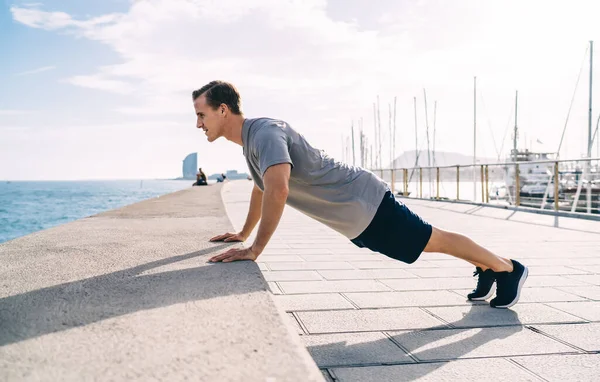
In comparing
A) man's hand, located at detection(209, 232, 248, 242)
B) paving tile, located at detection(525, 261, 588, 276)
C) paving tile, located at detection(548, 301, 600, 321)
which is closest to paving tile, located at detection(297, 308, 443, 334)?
paving tile, located at detection(548, 301, 600, 321)

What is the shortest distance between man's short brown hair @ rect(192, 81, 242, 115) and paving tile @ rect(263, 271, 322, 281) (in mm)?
1245

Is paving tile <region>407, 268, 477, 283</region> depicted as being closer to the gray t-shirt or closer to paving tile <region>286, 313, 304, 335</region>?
the gray t-shirt

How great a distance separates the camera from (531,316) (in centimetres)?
242

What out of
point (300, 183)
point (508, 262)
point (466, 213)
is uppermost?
point (300, 183)

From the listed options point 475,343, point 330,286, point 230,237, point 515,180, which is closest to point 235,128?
point 230,237

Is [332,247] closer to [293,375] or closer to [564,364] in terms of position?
[564,364]

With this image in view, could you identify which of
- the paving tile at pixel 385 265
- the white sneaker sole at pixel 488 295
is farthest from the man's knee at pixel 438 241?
the paving tile at pixel 385 265

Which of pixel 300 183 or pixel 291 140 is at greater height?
pixel 291 140

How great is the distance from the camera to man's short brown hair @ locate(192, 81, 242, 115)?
2664 millimetres

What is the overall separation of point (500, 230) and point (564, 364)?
514 cm

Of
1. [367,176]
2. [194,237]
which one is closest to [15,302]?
[367,176]

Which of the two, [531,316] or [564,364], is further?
[531,316]

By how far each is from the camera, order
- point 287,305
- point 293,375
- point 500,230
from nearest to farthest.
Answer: point 293,375
point 287,305
point 500,230

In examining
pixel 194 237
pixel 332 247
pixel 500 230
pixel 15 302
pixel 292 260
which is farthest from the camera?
pixel 500 230
